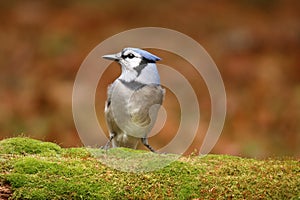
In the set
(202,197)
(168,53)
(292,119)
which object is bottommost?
(202,197)

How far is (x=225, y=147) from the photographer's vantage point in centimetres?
1277

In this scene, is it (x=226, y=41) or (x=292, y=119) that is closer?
(x=292, y=119)

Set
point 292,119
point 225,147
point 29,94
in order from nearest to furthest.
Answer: point 225,147
point 292,119
point 29,94

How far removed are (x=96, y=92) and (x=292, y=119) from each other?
15.2 ft

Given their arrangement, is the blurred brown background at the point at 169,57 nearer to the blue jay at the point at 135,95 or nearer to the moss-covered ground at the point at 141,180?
the blue jay at the point at 135,95

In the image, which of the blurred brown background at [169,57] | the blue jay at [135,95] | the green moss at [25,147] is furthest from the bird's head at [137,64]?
the blurred brown background at [169,57]

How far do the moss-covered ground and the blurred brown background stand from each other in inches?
259

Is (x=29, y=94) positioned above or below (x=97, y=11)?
below

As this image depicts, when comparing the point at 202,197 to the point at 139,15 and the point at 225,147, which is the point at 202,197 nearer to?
the point at 225,147

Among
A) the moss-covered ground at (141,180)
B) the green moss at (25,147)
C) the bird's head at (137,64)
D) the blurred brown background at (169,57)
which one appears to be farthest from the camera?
the blurred brown background at (169,57)

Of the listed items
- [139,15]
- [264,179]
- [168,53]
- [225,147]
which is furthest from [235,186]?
[139,15]

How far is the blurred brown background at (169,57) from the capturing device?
1348cm

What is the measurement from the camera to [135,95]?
7.20m

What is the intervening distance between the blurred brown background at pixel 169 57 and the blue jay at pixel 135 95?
16.3ft
